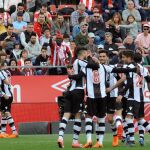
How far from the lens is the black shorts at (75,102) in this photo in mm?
19953

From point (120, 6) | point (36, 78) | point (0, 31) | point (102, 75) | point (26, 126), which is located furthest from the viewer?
point (120, 6)

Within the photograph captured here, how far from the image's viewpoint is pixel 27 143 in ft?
68.2

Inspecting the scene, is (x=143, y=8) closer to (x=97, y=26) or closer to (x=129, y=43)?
(x=97, y=26)

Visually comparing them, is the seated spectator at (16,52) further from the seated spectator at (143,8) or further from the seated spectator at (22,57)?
the seated spectator at (143,8)

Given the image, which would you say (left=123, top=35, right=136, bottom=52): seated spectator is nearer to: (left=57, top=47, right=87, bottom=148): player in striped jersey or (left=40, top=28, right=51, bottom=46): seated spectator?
(left=40, top=28, right=51, bottom=46): seated spectator

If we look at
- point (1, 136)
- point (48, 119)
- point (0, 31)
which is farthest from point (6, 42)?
point (1, 136)

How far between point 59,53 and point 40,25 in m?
2.41

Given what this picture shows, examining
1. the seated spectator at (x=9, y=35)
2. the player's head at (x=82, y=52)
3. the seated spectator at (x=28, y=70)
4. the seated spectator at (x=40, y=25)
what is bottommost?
the seated spectator at (x=28, y=70)

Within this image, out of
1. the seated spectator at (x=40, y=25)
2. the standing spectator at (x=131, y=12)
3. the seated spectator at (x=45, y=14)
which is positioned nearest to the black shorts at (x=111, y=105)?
the seated spectator at (x=40, y=25)

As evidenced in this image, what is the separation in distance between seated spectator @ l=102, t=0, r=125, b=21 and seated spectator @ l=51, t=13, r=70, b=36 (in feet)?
5.63

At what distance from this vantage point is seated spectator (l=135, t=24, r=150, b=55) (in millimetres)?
28609

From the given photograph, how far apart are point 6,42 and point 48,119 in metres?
3.60

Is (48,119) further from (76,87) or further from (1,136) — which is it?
(76,87)

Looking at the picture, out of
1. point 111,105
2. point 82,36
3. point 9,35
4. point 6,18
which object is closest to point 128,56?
point 111,105
